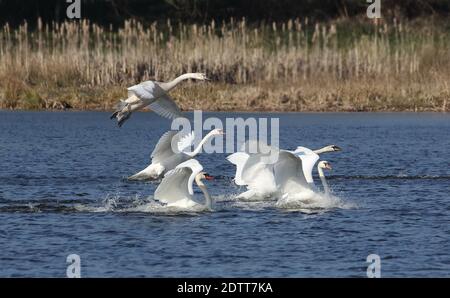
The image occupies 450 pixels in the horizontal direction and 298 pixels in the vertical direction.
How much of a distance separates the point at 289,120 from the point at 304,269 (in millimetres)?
18206

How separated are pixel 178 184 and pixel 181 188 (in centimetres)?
10

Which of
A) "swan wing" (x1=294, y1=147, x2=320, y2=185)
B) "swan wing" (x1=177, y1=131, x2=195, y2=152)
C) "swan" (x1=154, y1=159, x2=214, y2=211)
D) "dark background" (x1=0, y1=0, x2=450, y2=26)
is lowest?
"swan" (x1=154, y1=159, x2=214, y2=211)

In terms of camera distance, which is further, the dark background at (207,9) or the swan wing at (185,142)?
the dark background at (207,9)

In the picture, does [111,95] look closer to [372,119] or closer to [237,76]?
[237,76]

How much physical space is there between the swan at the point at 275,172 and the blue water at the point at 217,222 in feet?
1.22

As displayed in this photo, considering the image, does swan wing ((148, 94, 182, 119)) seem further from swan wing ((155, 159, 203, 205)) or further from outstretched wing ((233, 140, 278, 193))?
swan wing ((155, 159, 203, 205))

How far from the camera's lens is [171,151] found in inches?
737

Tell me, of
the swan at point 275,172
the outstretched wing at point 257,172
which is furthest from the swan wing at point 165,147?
the outstretched wing at point 257,172

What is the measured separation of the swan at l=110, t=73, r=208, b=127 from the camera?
16.8 metres

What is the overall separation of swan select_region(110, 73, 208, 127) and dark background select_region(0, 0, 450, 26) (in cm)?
3030

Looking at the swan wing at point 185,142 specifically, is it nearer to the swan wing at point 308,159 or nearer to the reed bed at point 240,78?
the swan wing at point 308,159

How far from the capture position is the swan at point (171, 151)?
18.3 metres

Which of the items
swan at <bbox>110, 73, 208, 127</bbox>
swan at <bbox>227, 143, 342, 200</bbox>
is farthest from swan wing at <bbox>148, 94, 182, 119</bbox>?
swan at <bbox>227, 143, 342, 200</bbox>

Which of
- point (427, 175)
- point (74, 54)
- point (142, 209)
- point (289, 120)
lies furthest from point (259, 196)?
point (74, 54)
